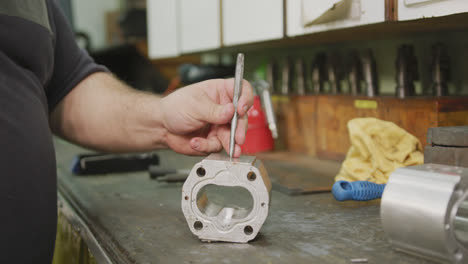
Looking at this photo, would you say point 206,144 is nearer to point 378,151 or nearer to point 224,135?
point 224,135

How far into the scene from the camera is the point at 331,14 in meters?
1.06

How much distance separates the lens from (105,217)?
91 centimetres

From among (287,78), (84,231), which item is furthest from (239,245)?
(287,78)

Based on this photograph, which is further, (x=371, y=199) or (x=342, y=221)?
(x=371, y=199)

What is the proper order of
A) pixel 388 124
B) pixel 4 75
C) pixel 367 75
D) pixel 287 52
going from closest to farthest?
pixel 4 75 → pixel 388 124 → pixel 367 75 → pixel 287 52

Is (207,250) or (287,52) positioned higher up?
(287,52)

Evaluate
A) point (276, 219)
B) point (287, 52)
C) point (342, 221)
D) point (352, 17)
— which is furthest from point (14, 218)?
point (287, 52)

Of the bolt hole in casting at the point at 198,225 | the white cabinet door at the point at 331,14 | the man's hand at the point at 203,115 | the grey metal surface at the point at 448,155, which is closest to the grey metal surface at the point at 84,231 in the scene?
the bolt hole in casting at the point at 198,225

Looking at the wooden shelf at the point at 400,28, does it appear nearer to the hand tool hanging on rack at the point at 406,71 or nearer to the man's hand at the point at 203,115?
the hand tool hanging on rack at the point at 406,71

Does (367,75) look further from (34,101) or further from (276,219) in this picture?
(34,101)

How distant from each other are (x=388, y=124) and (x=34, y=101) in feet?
2.60

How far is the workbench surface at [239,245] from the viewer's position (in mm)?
659

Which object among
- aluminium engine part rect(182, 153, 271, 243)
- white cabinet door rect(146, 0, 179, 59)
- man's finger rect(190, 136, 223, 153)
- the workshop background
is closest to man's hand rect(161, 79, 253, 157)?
man's finger rect(190, 136, 223, 153)

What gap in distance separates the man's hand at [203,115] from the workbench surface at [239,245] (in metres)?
0.15
